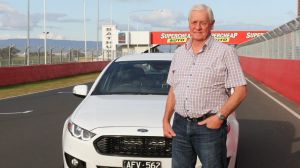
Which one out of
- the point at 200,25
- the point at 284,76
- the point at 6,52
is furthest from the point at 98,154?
the point at 6,52

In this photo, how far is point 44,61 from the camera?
39281 millimetres

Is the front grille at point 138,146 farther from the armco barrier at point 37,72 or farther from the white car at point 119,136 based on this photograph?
the armco barrier at point 37,72

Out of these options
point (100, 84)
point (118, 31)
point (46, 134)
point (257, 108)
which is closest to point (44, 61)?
point (257, 108)

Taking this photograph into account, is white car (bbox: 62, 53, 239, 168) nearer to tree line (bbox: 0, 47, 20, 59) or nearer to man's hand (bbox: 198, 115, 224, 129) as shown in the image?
man's hand (bbox: 198, 115, 224, 129)

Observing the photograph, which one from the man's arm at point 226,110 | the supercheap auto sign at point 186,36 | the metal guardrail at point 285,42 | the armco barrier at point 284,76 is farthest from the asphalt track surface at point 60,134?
the supercheap auto sign at point 186,36

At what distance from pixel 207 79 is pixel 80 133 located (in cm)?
200

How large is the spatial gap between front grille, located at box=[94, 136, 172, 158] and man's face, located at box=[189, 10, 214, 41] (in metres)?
1.58

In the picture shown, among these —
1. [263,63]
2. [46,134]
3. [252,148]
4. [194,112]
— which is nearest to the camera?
[194,112]

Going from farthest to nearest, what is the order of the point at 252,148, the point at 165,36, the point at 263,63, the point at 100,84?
the point at 165,36 < the point at 263,63 < the point at 252,148 < the point at 100,84

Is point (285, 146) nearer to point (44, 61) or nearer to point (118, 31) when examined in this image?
point (44, 61)

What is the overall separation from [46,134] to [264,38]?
2530cm

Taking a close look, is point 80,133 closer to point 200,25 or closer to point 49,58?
point 200,25

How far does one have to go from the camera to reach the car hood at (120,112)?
5.23 meters

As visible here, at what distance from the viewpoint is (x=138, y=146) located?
5105 millimetres
